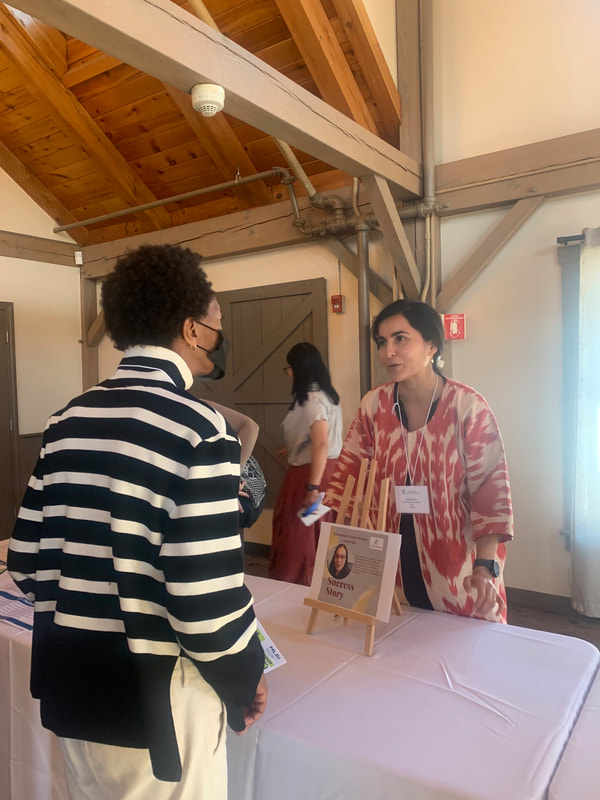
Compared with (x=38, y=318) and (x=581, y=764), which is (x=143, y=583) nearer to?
(x=581, y=764)

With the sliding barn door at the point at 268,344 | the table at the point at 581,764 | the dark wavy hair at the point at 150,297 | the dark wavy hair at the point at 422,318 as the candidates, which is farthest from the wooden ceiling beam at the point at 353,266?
the table at the point at 581,764

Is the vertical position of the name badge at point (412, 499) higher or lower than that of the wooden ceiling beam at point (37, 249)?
lower

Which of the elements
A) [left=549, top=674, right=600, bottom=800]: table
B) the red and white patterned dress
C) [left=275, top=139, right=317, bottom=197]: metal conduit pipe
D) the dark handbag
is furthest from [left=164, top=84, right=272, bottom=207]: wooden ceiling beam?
[left=549, top=674, right=600, bottom=800]: table

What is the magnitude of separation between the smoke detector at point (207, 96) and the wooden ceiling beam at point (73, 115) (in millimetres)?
2788

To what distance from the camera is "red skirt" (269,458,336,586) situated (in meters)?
2.93

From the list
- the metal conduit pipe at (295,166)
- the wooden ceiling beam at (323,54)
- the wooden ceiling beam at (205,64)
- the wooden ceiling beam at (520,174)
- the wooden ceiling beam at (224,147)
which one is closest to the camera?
the wooden ceiling beam at (205,64)

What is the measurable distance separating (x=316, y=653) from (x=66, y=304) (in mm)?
5067

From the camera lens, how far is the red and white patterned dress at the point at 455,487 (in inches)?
63.0

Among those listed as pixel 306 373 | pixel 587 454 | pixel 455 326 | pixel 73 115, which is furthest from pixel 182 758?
pixel 73 115

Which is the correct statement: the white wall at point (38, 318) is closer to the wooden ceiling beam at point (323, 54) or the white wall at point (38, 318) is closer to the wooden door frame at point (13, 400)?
the wooden door frame at point (13, 400)

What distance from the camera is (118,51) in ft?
6.43

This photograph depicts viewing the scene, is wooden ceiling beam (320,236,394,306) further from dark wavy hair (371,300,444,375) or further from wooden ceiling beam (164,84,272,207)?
dark wavy hair (371,300,444,375)

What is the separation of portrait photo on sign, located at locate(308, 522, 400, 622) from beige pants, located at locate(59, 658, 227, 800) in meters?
0.51

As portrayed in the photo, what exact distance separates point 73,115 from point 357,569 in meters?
4.39
